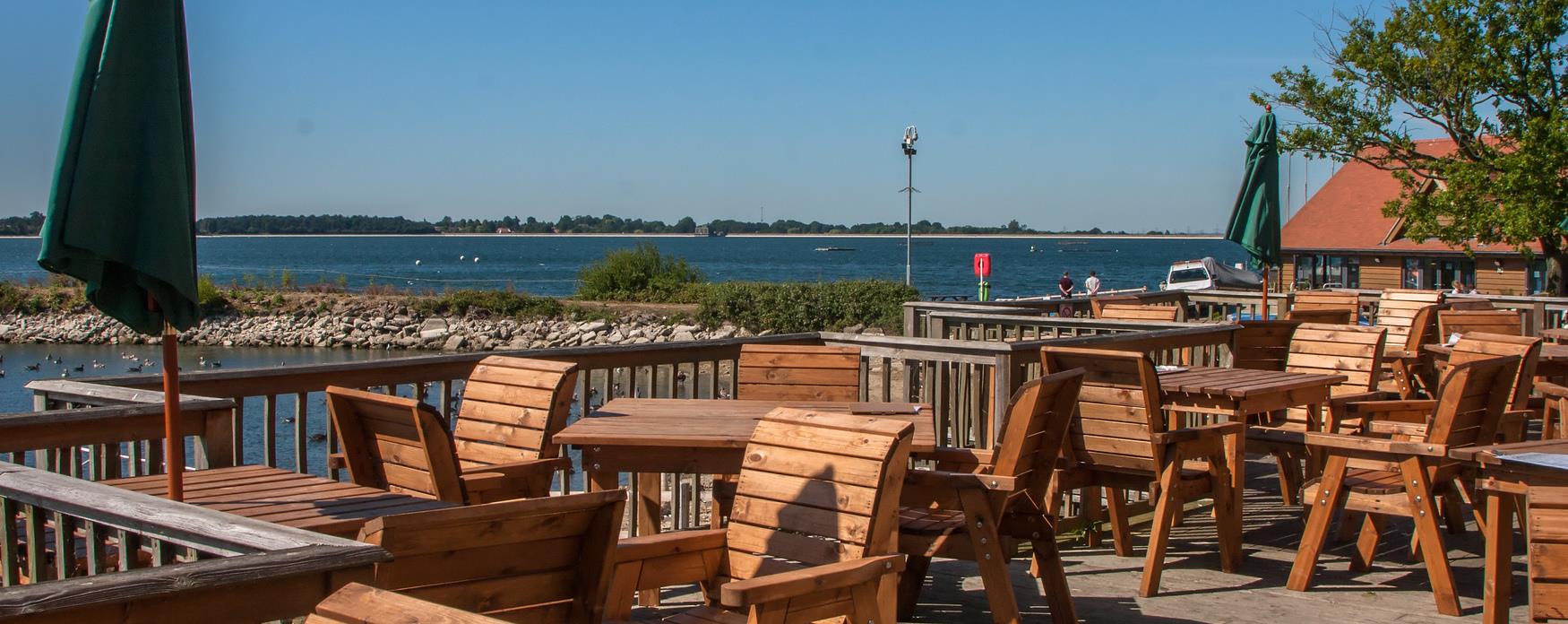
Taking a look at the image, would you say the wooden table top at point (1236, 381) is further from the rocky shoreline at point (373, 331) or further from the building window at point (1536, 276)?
the building window at point (1536, 276)

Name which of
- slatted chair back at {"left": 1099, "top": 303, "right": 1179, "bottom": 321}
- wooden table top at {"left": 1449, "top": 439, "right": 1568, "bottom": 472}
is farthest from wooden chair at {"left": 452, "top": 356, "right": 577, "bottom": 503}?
slatted chair back at {"left": 1099, "top": 303, "right": 1179, "bottom": 321}

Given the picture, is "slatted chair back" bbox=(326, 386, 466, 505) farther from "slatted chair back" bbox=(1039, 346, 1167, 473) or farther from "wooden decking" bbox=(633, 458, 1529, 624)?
"slatted chair back" bbox=(1039, 346, 1167, 473)

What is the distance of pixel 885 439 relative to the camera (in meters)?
3.98

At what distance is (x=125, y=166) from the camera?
12.0 ft

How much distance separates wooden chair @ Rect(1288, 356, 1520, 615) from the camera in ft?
18.2

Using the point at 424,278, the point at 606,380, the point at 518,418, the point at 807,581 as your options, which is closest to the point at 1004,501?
the point at 807,581

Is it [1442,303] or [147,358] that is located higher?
[1442,303]

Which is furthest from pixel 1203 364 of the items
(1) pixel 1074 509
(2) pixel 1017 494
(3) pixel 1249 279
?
(3) pixel 1249 279

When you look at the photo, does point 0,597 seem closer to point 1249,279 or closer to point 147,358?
point 147,358

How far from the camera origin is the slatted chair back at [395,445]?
4523mm

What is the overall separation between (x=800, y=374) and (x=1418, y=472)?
2.81 meters

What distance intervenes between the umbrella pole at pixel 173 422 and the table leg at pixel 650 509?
2.22 metres

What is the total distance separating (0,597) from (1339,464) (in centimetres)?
517

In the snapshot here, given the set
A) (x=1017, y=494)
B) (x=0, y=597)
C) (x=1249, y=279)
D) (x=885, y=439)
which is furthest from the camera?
(x=1249, y=279)
